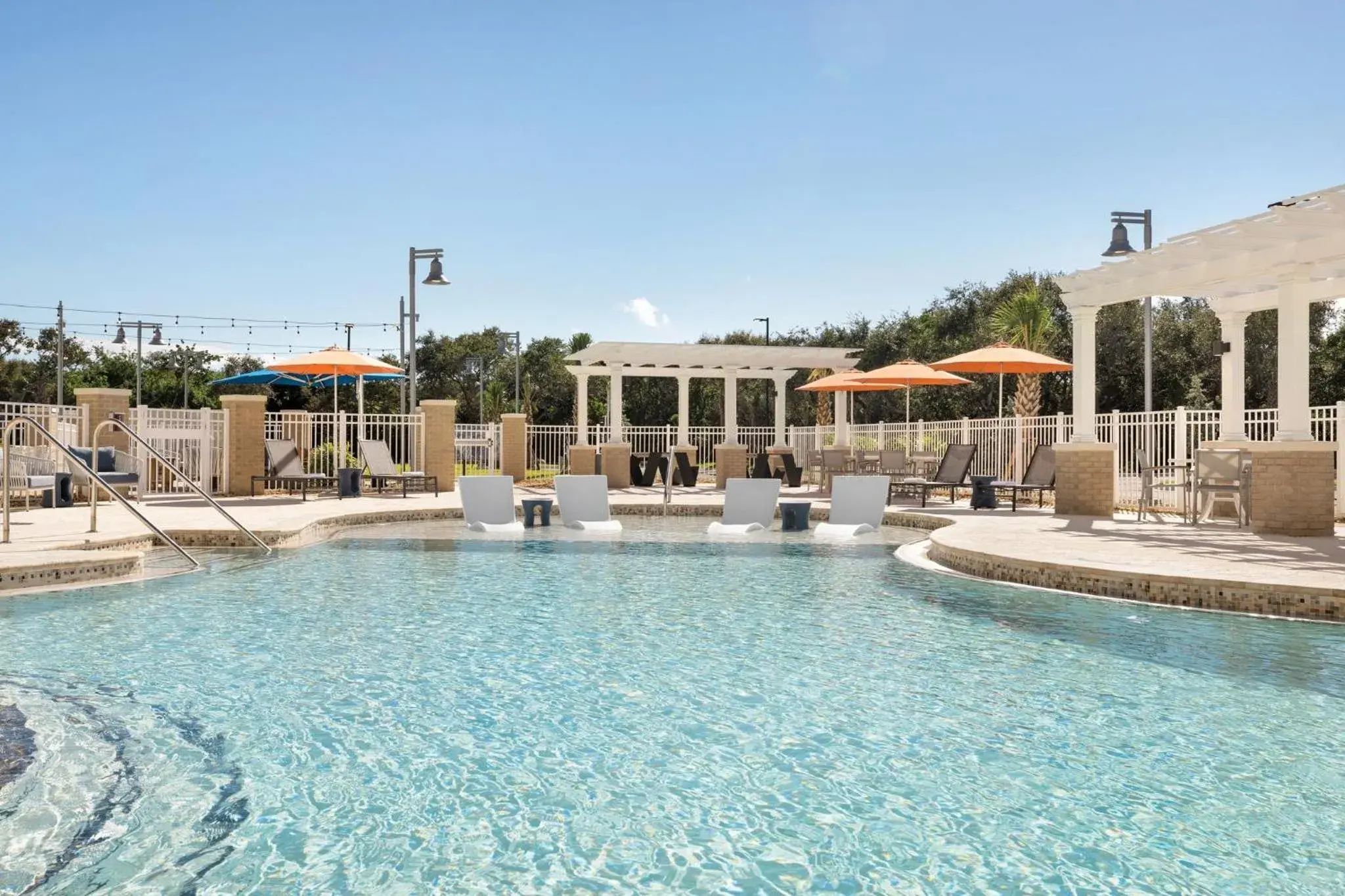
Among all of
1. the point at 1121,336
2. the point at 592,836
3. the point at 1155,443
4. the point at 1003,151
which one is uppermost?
the point at 1003,151

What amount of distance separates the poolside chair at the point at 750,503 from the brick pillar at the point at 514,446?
8.94m

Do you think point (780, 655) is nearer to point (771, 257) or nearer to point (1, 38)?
point (1, 38)

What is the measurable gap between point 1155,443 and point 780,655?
35.1 feet

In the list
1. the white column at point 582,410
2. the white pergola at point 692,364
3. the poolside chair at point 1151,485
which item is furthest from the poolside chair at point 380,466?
the poolside chair at point 1151,485

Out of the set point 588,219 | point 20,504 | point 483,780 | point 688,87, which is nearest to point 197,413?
point 20,504

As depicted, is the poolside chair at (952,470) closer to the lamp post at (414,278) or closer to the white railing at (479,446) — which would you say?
the white railing at (479,446)

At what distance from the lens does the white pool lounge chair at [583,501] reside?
12.7m

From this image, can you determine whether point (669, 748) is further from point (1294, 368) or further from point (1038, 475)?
point (1038, 475)

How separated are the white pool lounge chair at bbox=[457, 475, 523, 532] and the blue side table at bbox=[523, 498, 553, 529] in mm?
227

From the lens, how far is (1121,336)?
104ft

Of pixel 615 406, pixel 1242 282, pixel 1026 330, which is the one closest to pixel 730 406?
pixel 615 406

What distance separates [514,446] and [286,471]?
19.7ft

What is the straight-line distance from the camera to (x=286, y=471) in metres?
15.4

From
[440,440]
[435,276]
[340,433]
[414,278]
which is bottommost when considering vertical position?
[440,440]
